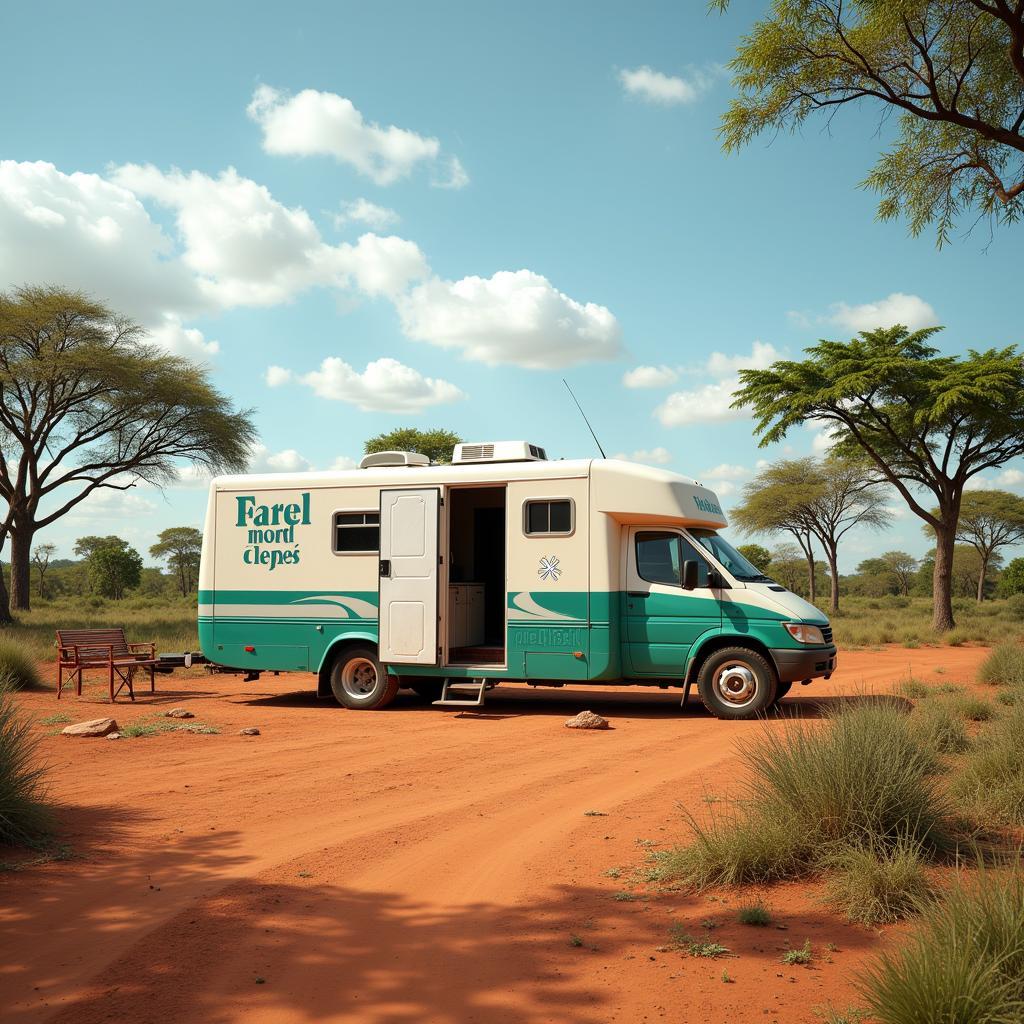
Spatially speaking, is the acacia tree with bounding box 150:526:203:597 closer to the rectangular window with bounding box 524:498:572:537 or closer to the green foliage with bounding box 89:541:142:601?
the green foliage with bounding box 89:541:142:601

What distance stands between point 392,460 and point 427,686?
3367 mm

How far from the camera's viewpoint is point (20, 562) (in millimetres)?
31859

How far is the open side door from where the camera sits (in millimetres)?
12711

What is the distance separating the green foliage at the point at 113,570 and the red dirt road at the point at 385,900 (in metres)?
52.2

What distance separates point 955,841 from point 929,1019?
A: 7.90ft

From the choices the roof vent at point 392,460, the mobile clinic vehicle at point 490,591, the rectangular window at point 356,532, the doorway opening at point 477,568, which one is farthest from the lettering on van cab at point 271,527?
the doorway opening at point 477,568

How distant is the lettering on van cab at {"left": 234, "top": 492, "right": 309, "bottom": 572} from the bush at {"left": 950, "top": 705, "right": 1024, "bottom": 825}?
9109 mm

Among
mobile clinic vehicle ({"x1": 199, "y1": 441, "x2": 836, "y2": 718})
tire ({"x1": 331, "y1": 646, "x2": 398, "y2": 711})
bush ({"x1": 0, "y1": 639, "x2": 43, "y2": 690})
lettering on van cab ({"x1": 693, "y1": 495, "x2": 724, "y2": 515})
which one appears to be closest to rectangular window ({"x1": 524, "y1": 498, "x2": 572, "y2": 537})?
mobile clinic vehicle ({"x1": 199, "y1": 441, "x2": 836, "y2": 718})

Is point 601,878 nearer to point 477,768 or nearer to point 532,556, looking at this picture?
point 477,768

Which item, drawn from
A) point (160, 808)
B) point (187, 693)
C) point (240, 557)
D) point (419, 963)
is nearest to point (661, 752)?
point (160, 808)

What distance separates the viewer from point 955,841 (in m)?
5.54

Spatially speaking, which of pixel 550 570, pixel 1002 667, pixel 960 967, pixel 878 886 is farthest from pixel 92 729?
pixel 1002 667

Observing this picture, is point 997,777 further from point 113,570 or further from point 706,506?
point 113,570

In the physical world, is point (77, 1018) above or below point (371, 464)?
below
